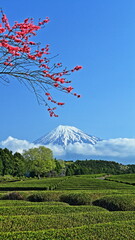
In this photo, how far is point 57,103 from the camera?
744 centimetres

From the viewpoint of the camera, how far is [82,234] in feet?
24.1

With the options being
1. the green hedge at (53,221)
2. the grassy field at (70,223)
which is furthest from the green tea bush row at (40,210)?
the green hedge at (53,221)

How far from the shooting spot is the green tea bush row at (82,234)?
23.2ft

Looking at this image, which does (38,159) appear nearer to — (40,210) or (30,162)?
(30,162)

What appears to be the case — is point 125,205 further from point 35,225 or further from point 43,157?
point 43,157

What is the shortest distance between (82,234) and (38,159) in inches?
2087

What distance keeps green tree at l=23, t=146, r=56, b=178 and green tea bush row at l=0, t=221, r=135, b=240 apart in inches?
2051

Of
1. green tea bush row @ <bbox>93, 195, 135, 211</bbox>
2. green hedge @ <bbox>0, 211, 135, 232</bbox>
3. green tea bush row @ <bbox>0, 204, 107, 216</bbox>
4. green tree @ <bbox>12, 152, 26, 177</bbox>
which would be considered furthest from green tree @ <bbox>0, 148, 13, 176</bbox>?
green hedge @ <bbox>0, 211, 135, 232</bbox>

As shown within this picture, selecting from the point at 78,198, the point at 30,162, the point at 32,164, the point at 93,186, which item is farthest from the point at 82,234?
the point at 30,162

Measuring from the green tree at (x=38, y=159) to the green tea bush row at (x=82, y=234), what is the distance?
52.1 metres

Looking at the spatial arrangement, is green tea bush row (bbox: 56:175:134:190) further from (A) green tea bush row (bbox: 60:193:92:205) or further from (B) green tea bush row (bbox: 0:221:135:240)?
(B) green tea bush row (bbox: 0:221:135:240)

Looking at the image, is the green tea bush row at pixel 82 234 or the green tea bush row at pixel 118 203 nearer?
the green tea bush row at pixel 82 234

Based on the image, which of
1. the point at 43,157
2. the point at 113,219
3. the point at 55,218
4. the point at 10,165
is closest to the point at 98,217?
the point at 113,219

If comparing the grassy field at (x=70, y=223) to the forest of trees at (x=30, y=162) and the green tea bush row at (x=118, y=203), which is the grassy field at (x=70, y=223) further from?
the forest of trees at (x=30, y=162)
